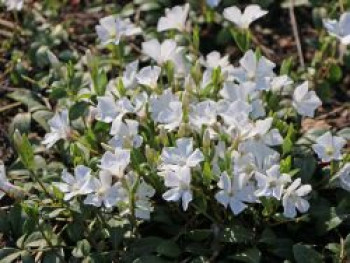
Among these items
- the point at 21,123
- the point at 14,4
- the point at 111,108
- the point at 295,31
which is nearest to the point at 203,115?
the point at 111,108

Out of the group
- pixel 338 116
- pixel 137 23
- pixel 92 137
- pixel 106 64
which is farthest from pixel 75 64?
pixel 338 116

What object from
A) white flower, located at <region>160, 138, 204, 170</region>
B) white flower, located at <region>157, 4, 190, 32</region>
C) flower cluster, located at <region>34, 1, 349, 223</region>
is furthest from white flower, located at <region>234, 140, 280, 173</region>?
white flower, located at <region>157, 4, 190, 32</region>

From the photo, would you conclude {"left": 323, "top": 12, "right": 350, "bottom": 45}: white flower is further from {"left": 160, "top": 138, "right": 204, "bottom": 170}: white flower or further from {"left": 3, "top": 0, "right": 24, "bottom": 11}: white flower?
{"left": 3, "top": 0, "right": 24, "bottom": 11}: white flower

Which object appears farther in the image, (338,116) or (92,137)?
(338,116)

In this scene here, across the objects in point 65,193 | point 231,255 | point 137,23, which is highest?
point 137,23

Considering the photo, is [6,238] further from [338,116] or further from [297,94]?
[338,116]

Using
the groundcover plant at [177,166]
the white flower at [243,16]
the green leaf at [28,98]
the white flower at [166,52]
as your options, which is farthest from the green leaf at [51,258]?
the white flower at [243,16]
